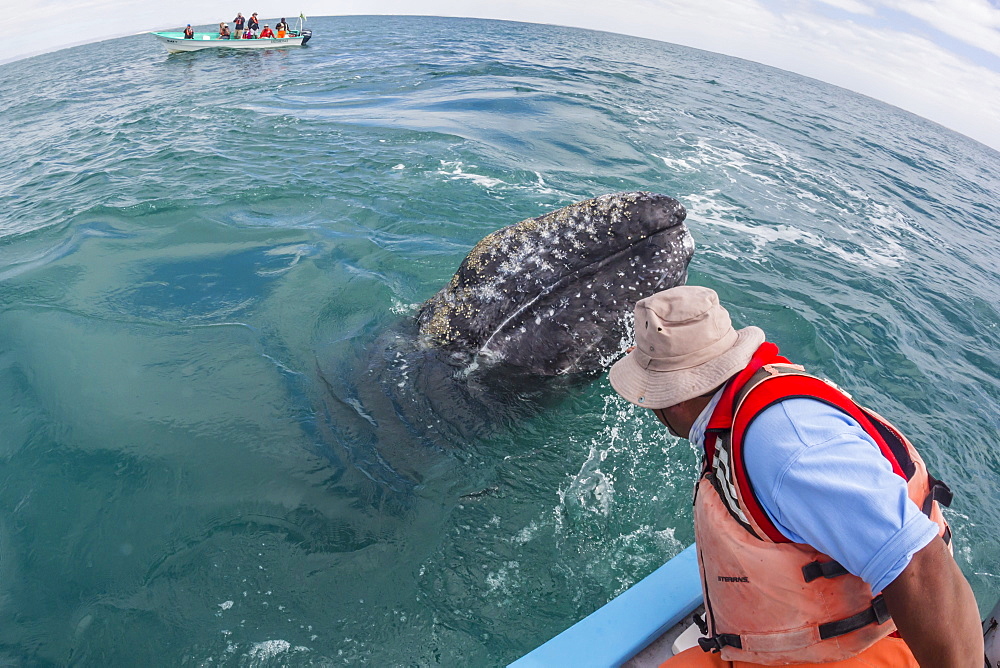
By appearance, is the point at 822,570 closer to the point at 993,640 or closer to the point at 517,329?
the point at 993,640

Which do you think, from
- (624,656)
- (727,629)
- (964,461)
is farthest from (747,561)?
(964,461)

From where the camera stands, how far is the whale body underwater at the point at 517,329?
4.75 metres

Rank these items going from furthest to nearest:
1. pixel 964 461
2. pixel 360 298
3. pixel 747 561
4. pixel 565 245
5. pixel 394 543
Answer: pixel 360 298
pixel 964 461
pixel 565 245
pixel 394 543
pixel 747 561

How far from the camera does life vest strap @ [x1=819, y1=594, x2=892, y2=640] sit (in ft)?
6.89

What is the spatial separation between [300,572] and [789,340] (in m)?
7.26

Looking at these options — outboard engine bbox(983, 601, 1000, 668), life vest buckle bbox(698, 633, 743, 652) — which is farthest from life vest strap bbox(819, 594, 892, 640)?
outboard engine bbox(983, 601, 1000, 668)

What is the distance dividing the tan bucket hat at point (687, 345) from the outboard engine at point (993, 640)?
1856 millimetres

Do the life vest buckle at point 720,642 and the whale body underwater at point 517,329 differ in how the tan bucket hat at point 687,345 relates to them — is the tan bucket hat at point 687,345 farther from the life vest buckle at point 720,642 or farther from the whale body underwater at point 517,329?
the whale body underwater at point 517,329

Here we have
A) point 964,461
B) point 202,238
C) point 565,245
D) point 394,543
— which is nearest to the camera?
point 394,543

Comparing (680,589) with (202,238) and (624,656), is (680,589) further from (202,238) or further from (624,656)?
(202,238)

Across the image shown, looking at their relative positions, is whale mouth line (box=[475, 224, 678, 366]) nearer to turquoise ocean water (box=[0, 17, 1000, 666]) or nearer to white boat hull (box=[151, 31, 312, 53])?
turquoise ocean water (box=[0, 17, 1000, 666])

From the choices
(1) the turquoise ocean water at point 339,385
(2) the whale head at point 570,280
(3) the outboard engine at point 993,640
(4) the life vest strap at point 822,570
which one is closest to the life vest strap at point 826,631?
A: (4) the life vest strap at point 822,570

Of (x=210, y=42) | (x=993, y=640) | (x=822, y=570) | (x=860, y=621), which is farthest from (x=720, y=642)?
(x=210, y=42)

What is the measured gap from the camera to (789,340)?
27.1 feet
